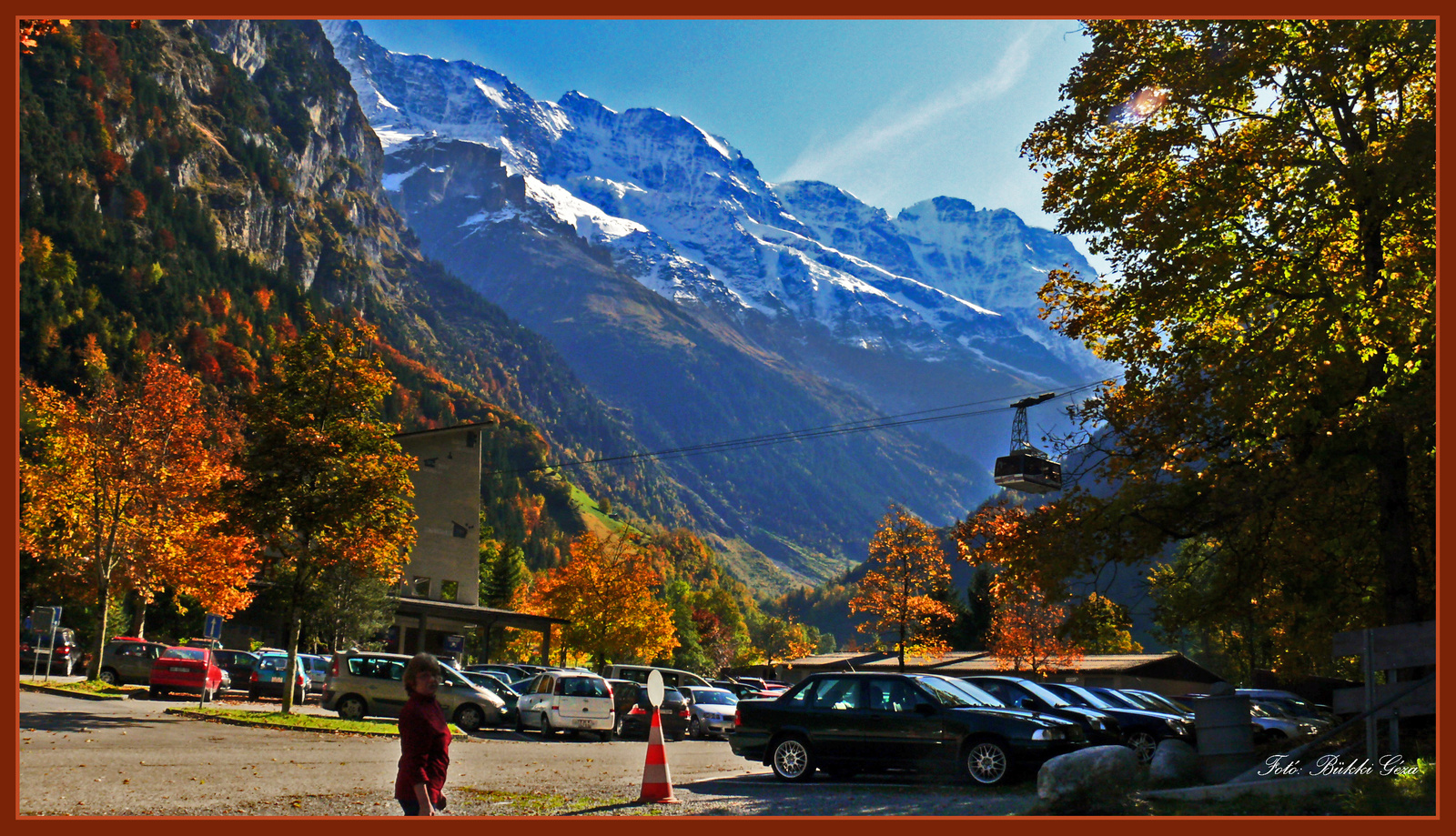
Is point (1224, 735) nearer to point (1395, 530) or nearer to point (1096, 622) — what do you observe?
point (1096, 622)

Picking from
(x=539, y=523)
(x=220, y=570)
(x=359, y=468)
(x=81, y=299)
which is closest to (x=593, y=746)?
(x=359, y=468)

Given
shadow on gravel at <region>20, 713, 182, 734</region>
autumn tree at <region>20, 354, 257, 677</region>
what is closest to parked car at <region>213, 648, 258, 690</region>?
autumn tree at <region>20, 354, 257, 677</region>

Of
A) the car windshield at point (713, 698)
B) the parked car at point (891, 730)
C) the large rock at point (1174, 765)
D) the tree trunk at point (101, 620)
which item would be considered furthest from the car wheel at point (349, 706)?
the large rock at point (1174, 765)

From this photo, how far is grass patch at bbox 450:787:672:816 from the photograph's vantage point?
1182 cm

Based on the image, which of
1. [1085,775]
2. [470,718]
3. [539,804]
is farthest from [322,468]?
[1085,775]

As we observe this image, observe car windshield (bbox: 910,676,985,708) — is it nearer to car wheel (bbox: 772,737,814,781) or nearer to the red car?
car wheel (bbox: 772,737,814,781)

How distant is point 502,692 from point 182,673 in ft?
32.3

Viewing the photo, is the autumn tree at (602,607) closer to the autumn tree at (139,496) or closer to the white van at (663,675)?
the white van at (663,675)

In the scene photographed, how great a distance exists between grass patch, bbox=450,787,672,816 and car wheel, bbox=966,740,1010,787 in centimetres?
469

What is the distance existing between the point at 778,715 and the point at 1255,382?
813 cm

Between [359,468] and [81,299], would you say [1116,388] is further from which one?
[81,299]

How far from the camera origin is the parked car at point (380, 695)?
27562 mm

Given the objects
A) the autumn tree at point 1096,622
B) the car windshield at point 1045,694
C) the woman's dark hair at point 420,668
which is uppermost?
the autumn tree at point 1096,622

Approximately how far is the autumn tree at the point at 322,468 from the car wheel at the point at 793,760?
12820 mm
